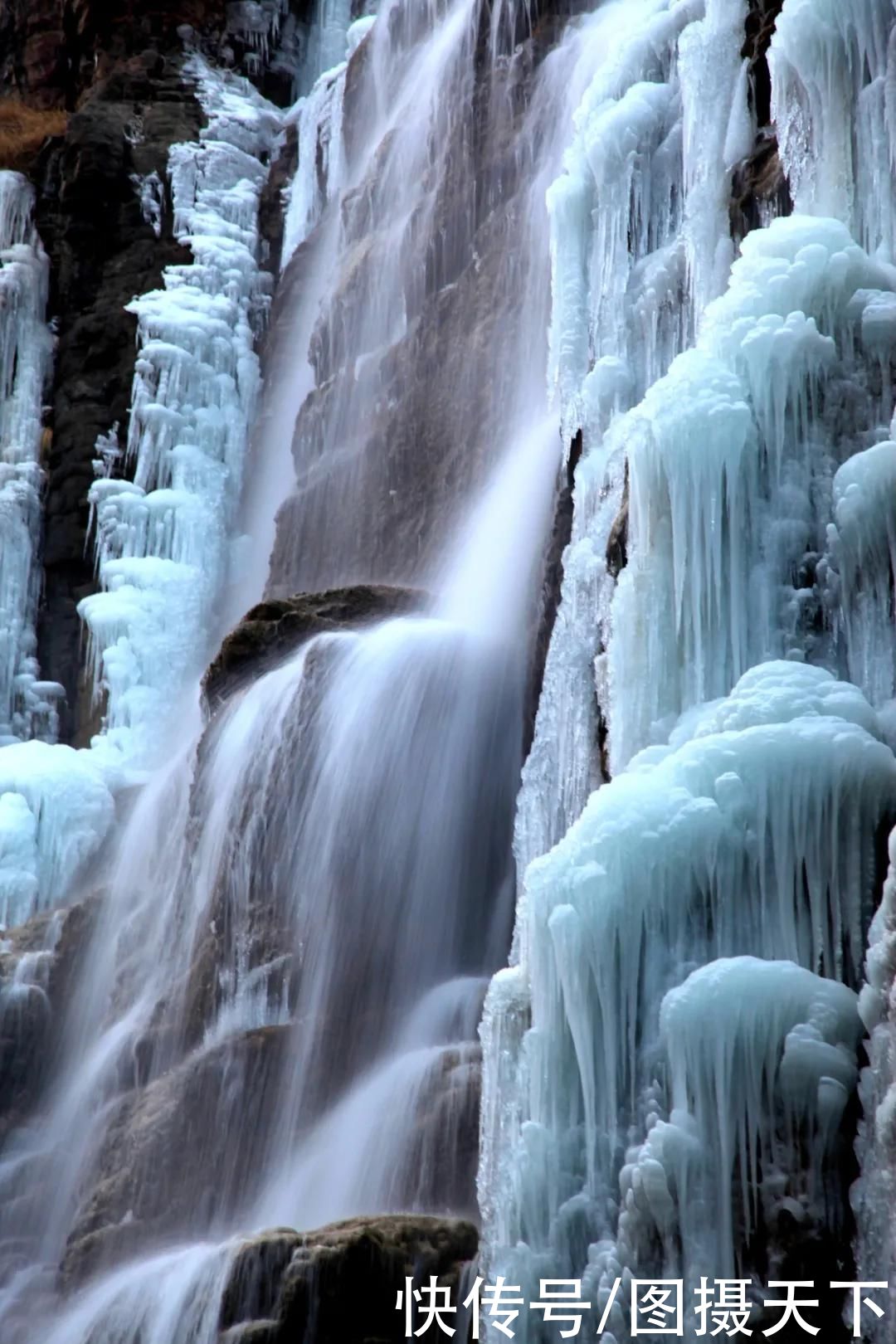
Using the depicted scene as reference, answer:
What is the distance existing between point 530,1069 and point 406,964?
345 centimetres

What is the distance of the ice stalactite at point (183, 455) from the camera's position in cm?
1469

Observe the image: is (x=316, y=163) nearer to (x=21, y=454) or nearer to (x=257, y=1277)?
(x=21, y=454)

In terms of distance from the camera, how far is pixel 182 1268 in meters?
6.99

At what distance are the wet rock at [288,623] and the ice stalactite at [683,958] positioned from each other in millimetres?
5349

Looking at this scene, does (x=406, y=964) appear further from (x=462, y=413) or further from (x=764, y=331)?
(x=462, y=413)

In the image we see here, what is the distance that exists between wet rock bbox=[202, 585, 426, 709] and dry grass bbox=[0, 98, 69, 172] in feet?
30.4

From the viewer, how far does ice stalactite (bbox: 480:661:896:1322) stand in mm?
4578

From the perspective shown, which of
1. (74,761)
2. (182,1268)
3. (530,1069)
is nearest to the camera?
(530,1069)

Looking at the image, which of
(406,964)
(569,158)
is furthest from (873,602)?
(569,158)

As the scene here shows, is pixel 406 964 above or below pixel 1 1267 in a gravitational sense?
above

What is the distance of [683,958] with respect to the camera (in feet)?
16.2

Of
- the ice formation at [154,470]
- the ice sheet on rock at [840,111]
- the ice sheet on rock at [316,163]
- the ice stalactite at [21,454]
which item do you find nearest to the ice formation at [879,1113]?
the ice sheet on rock at [840,111]

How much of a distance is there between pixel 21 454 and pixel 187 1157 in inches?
351

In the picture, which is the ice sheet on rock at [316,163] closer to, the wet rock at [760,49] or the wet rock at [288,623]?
the wet rock at [288,623]
